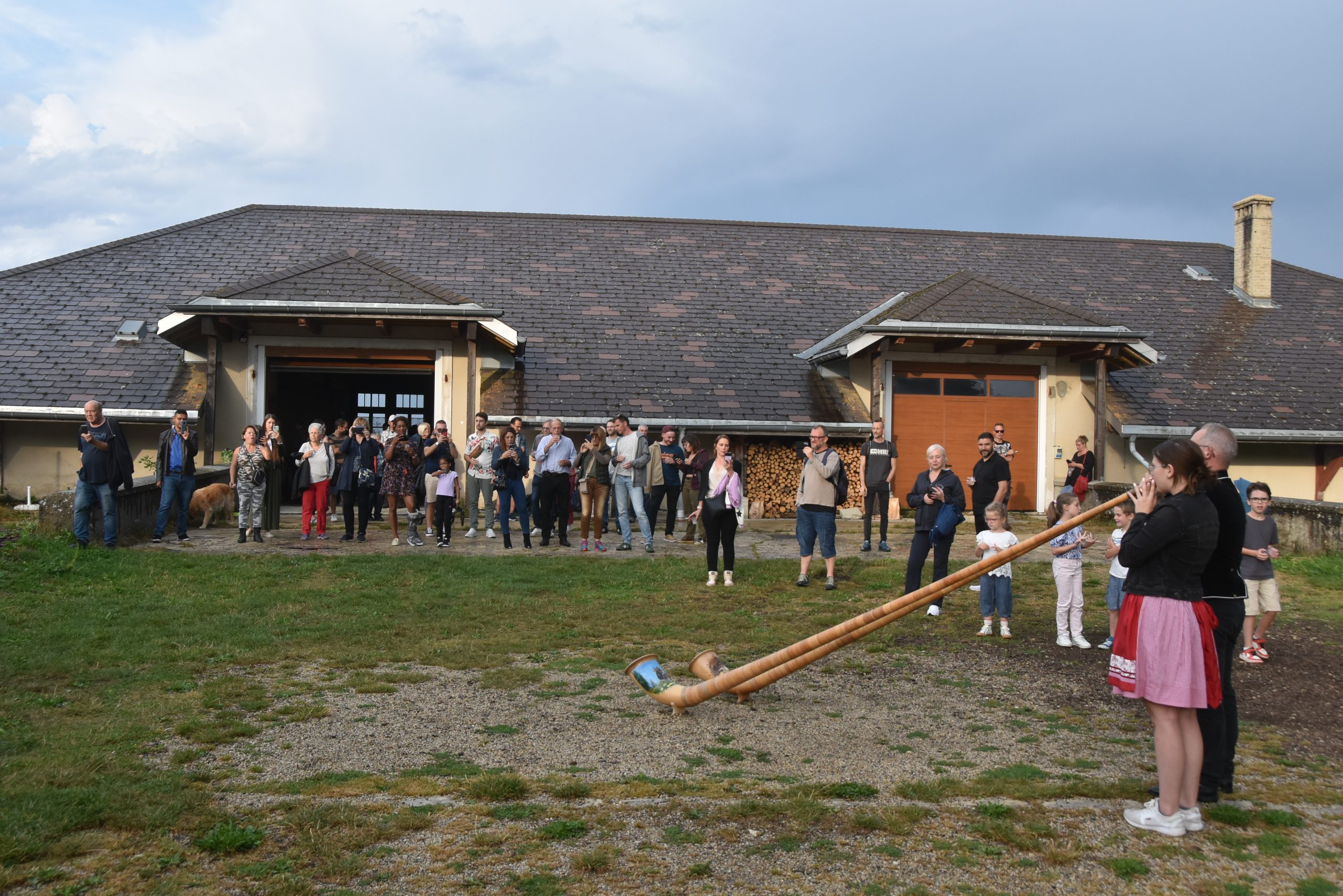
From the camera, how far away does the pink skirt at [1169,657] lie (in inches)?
166

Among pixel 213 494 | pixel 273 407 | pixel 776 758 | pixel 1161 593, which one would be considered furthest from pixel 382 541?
pixel 1161 593

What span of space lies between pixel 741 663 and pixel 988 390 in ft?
40.7

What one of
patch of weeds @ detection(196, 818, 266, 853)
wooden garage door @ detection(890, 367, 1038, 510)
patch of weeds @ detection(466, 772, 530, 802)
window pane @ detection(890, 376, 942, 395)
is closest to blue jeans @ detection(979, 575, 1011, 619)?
patch of weeds @ detection(466, 772, 530, 802)

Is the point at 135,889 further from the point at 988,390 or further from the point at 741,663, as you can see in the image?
the point at 988,390

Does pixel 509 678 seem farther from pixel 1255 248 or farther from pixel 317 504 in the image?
pixel 1255 248

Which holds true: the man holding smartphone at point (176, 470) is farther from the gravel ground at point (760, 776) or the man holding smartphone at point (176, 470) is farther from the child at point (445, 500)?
the gravel ground at point (760, 776)

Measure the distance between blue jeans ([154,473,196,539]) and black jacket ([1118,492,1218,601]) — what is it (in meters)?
11.3

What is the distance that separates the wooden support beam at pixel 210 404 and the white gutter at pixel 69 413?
0.19 meters

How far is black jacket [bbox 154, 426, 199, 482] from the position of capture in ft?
39.0

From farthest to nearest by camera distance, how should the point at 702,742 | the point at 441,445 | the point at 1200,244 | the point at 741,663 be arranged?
the point at 1200,244 < the point at 441,445 < the point at 741,663 < the point at 702,742

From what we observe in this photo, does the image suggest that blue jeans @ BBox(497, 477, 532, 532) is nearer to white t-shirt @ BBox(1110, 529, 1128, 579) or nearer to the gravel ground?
the gravel ground

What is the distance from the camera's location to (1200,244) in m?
24.5

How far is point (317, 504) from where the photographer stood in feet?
42.8

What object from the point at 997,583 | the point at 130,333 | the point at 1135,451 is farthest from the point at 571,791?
the point at 130,333
